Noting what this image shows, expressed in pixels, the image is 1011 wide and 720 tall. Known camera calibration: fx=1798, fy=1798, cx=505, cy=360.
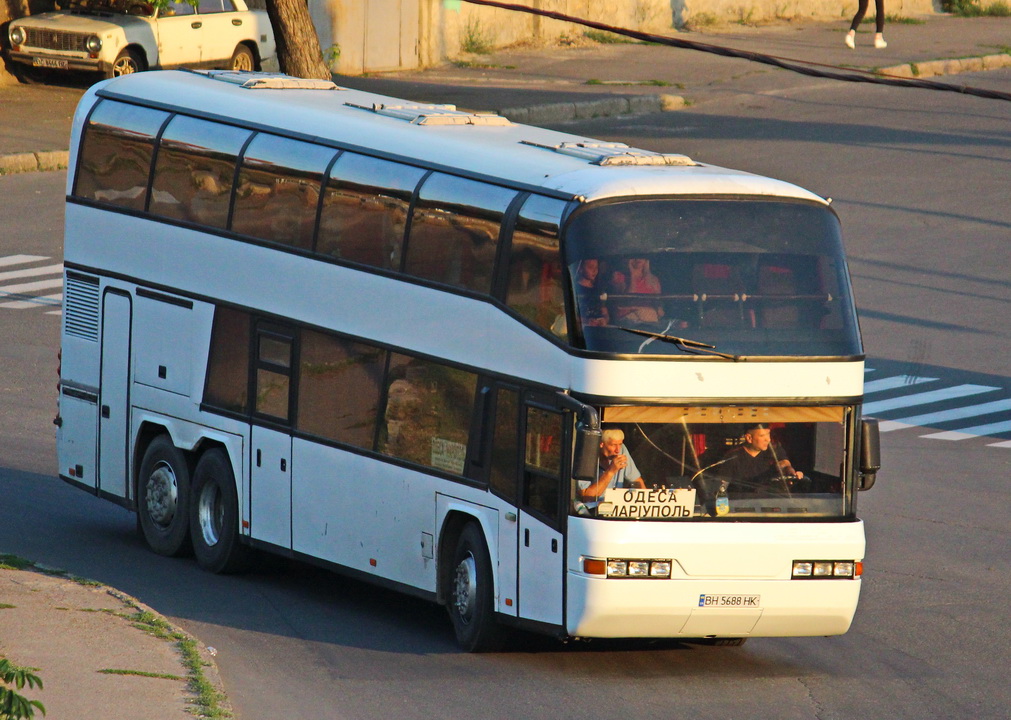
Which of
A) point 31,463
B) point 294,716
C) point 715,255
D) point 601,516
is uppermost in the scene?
point 715,255

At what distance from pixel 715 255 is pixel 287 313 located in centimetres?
383

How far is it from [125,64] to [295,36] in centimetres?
301

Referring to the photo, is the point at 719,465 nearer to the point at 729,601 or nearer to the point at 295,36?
the point at 729,601

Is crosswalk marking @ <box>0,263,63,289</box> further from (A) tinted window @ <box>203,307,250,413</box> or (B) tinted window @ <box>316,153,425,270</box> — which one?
(B) tinted window @ <box>316,153,425,270</box>

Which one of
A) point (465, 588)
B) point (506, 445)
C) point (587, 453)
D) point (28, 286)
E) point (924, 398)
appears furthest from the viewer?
→ point (28, 286)

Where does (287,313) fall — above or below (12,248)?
above

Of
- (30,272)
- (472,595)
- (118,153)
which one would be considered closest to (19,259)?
(30,272)

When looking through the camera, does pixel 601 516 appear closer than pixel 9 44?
Yes

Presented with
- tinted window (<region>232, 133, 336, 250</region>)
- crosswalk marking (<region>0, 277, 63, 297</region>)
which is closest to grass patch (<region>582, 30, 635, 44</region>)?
crosswalk marking (<region>0, 277, 63, 297</region>)

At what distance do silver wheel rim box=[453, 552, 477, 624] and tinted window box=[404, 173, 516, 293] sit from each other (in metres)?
1.81

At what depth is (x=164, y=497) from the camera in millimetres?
14984

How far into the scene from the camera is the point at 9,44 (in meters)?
32.6

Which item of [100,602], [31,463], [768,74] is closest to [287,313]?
[100,602]

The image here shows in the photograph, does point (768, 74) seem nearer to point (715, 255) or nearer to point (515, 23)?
point (515, 23)
